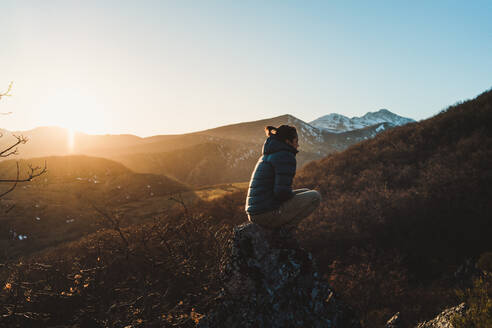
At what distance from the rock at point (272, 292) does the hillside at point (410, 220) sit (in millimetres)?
2946

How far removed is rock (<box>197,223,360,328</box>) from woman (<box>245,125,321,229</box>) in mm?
400

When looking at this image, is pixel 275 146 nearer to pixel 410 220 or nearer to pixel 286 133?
pixel 286 133

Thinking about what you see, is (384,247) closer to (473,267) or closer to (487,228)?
(473,267)

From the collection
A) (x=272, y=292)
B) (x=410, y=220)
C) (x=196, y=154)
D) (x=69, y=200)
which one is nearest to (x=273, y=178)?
(x=272, y=292)

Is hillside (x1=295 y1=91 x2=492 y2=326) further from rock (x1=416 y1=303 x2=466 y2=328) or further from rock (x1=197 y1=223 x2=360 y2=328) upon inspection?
rock (x1=197 y1=223 x2=360 y2=328)

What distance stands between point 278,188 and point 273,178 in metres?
0.25

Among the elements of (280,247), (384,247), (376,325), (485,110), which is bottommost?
(376,325)

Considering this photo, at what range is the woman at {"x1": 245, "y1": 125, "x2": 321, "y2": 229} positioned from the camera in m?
3.78

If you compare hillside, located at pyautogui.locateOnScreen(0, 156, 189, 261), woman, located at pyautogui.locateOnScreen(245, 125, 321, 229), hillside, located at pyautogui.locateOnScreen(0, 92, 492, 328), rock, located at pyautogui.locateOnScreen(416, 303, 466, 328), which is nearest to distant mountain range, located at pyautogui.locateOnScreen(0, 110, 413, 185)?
hillside, located at pyautogui.locateOnScreen(0, 156, 189, 261)

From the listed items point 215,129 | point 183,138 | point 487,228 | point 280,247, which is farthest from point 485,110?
point 215,129

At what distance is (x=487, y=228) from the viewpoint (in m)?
7.02

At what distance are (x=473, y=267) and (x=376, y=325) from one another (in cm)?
314

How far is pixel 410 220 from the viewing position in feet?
27.0

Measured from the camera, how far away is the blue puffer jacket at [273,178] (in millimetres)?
3764
